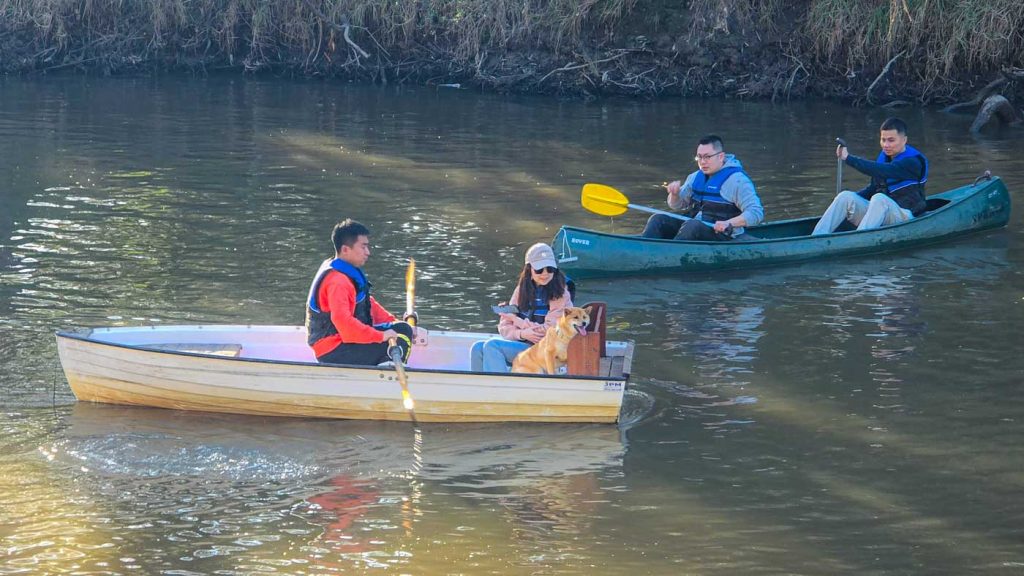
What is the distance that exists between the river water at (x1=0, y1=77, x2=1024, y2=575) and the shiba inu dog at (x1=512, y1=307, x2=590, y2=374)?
39 cm

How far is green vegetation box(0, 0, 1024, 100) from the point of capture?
2119 cm

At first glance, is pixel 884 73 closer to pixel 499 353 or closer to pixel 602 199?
pixel 602 199

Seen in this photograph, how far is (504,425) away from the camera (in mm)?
8008

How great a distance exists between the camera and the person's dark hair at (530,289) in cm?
818

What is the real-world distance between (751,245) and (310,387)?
5091mm

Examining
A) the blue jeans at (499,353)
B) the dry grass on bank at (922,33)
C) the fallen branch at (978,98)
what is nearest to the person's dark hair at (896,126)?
the blue jeans at (499,353)

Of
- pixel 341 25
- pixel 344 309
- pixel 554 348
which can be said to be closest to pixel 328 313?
pixel 344 309

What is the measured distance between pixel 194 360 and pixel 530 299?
2018mm

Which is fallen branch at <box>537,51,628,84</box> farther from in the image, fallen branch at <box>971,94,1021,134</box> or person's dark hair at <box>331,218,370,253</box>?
person's dark hair at <box>331,218,370,253</box>

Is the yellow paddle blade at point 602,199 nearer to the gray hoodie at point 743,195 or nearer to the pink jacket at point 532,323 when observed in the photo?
the gray hoodie at point 743,195

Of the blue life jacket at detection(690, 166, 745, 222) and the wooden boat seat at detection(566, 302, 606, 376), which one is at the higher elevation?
the blue life jacket at detection(690, 166, 745, 222)

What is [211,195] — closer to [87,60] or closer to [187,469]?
[187,469]

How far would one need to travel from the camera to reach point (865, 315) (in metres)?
10.5

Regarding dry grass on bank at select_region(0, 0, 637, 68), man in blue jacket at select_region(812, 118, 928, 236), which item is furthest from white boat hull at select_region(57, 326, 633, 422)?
dry grass on bank at select_region(0, 0, 637, 68)
